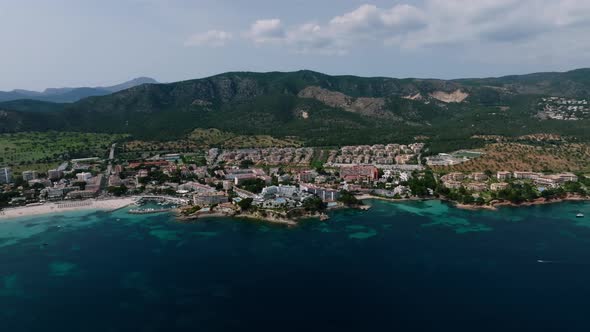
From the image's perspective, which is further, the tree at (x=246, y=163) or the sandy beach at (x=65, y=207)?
the tree at (x=246, y=163)

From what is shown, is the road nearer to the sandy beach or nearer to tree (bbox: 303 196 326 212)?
the sandy beach

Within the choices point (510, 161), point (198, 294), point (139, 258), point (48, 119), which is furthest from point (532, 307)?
point (48, 119)

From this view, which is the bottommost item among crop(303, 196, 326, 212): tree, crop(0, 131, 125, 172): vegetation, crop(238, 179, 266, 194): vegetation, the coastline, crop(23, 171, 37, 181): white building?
the coastline

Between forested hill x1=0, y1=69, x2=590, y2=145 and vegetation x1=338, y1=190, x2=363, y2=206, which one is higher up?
forested hill x1=0, y1=69, x2=590, y2=145

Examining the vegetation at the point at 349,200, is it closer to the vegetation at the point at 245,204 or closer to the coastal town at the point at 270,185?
the coastal town at the point at 270,185

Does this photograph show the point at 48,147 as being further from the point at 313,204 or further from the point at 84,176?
the point at 313,204

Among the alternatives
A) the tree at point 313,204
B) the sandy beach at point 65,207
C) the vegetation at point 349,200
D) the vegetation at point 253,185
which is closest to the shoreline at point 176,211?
the sandy beach at point 65,207

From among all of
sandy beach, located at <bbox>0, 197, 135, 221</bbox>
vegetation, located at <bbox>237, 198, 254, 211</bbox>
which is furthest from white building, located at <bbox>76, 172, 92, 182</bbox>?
vegetation, located at <bbox>237, 198, 254, 211</bbox>
